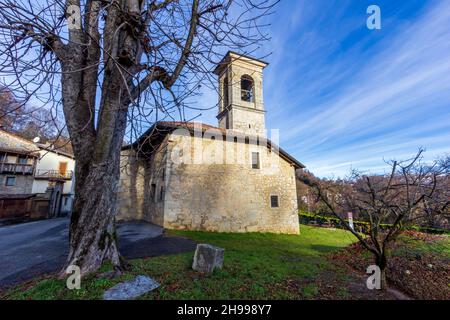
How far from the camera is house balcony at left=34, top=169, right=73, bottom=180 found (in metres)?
20.2

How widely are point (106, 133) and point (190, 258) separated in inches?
140

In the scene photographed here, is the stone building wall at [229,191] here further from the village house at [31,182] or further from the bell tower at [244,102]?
the village house at [31,182]

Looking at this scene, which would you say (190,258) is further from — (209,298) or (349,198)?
(349,198)

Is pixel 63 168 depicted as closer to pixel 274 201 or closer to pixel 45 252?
pixel 45 252

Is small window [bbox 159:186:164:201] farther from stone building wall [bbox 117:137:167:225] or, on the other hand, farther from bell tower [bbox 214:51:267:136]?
bell tower [bbox 214:51:267:136]

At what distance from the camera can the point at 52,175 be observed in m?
21.4

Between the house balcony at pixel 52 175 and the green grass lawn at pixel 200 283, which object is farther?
the house balcony at pixel 52 175

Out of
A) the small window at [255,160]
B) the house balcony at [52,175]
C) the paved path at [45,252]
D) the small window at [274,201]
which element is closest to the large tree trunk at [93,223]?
the paved path at [45,252]

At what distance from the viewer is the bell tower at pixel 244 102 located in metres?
15.3

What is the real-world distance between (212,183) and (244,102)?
25.8 feet

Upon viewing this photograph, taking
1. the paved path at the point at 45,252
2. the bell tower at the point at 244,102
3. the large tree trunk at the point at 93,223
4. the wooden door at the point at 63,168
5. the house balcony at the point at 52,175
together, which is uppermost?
the bell tower at the point at 244,102

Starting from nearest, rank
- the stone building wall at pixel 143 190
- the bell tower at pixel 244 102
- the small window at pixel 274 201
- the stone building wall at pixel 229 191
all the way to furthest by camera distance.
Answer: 1. the stone building wall at pixel 229 191
2. the stone building wall at pixel 143 190
3. the small window at pixel 274 201
4. the bell tower at pixel 244 102

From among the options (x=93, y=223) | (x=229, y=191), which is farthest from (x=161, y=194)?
(x=93, y=223)
